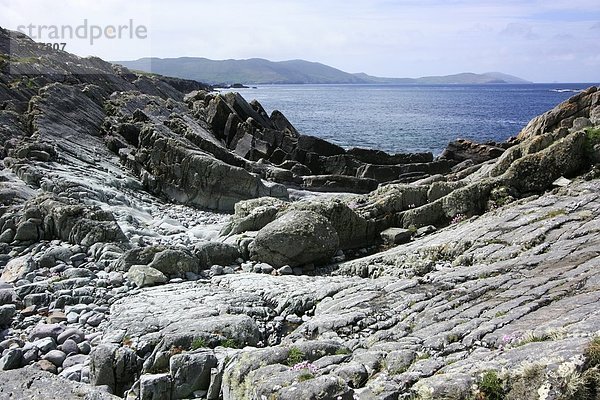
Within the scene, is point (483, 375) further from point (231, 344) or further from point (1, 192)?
point (1, 192)

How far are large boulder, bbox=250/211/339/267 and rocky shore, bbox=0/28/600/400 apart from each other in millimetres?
80

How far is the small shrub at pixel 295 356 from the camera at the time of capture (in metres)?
11.0

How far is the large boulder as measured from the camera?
22234 millimetres

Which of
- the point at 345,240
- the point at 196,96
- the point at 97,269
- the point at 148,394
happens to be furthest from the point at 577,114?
the point at 196,96

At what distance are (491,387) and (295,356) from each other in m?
4.27

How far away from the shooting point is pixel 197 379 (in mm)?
11969

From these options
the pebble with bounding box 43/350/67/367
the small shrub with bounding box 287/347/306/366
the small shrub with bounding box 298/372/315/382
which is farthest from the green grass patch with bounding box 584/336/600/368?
the pebble with bounding box 43/350/67/367

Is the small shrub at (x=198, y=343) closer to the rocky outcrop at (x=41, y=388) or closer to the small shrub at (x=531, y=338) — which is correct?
the rocky outcrop at (x=41, y=388)

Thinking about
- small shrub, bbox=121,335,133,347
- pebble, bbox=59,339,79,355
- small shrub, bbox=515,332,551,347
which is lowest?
pebble, bbox=59,339,79,355

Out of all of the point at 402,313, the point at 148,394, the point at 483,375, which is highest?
the point at 483,375

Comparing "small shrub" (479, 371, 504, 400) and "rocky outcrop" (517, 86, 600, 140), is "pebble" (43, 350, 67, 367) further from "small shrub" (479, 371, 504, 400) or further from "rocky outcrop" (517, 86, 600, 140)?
"rocky outcrop" (517, 86, 600, 140)

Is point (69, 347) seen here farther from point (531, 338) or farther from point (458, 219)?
point (458, 219)

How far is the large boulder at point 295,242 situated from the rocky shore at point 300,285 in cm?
A: 8

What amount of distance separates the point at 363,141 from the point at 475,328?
241 ft
